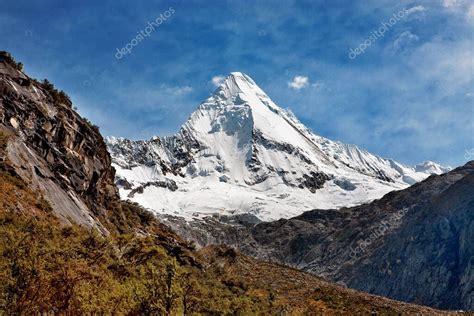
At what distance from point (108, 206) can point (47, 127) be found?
44.7 feet

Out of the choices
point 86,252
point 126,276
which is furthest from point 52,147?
point 126,276

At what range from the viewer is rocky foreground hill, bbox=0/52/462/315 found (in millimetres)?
21172

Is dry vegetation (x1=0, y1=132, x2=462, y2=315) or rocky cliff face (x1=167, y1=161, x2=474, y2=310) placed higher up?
rocky cliff face (x1=167, y1=161, x2=474, y2=310)

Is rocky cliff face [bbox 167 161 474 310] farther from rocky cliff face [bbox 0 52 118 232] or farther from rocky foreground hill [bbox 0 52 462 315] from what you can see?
rocky cliff face [bbox 0 52 118 232]

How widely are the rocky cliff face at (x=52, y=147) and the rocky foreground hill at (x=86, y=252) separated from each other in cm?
14

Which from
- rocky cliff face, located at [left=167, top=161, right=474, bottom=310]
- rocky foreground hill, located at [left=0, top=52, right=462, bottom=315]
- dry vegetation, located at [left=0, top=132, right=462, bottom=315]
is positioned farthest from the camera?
rocky cliff face, located at [left=167, top=161, right=474, bottom=310]

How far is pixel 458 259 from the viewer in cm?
11850

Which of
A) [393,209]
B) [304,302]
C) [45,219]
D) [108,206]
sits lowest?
[304,302]

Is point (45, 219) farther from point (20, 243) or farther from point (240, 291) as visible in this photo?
point (240, 291)

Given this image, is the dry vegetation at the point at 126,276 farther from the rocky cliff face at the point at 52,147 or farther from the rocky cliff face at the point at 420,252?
the rocky cliff face at the point at 420,252

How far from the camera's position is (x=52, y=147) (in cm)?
5138


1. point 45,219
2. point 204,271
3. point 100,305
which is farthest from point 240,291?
point 100,305

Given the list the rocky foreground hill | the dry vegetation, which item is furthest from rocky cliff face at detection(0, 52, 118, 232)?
the dry vegetation

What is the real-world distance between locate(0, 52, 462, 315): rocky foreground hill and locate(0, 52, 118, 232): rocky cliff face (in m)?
0.14
